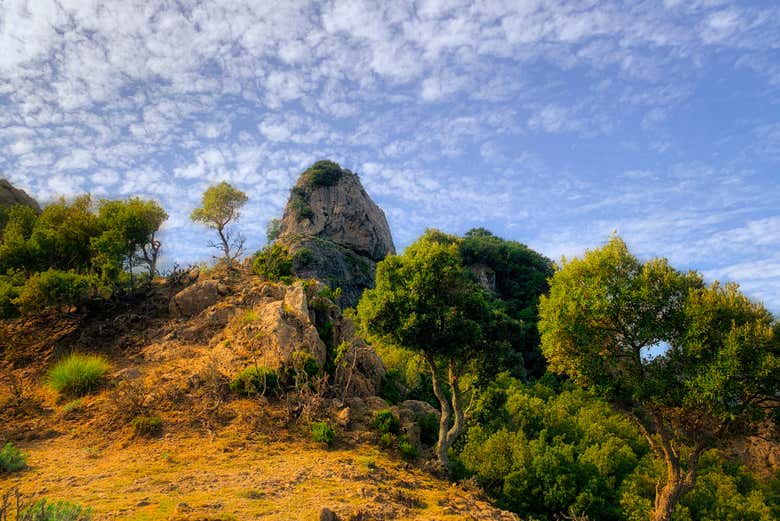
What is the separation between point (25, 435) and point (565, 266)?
20211 mm

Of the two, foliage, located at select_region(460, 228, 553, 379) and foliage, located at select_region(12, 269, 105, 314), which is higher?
foliage, located at select_region(460, 228, 553, 379)

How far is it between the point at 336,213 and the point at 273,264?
4765 centimetres

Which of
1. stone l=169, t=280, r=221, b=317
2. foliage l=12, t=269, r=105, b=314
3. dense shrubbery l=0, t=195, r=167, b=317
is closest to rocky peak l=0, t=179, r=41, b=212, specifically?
dense shrubbery l=0, t=195, r=167, b=317

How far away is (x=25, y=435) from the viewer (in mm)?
14570

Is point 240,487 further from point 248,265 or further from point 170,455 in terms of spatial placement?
point 248,265

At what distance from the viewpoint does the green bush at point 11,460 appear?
39.9 feet

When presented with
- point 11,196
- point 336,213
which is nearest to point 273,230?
point 336,213

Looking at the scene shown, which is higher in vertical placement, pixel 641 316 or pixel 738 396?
pixel 641 316

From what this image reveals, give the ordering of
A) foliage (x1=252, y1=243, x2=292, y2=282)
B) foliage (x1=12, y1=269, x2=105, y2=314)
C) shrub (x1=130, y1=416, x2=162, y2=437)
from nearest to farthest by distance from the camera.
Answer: shrub (x1=130, y1=416, x2=162, y2=437), foliage (x1=12, y1=269, x2=105, y2=314), foliage (x1=252, y1=243, x2=292, y2=282)

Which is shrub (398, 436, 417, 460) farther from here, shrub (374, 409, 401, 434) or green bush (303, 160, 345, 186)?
green bush (303, 160, 345, 186)

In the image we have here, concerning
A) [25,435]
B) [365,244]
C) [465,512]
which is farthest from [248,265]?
[365,244]

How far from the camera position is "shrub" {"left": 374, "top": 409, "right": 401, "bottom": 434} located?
1692cm

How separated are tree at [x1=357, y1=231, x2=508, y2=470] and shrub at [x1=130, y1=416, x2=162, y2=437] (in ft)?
26.1

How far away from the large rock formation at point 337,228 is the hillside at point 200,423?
120 feet
